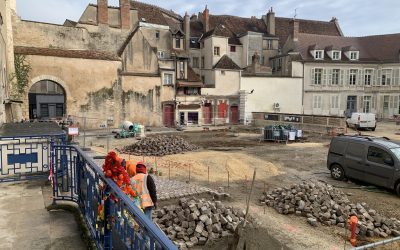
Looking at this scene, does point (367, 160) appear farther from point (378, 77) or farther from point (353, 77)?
point (378, 77)

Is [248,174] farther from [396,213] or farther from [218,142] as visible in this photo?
[218,142]

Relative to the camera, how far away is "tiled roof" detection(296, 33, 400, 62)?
43906 mm

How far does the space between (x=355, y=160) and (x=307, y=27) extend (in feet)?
146

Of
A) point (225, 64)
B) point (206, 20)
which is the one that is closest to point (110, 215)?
point (225, 64)

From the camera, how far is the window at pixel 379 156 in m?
11.6

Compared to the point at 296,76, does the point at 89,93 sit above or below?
below

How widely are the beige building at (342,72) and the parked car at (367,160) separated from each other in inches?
1210

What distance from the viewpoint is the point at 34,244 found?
443cm

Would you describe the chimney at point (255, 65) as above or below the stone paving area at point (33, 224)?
above

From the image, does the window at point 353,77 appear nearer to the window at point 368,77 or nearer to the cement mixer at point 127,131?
the window at point 368,77

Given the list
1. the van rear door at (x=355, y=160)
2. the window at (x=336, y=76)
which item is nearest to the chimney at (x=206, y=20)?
the window at (x=336, y=76)

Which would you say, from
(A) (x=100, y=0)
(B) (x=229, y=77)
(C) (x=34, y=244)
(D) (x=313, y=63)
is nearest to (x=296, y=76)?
(D) (x=313, y=63)

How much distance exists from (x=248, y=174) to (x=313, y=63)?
33024 millimetres

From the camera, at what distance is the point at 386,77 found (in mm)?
44344
